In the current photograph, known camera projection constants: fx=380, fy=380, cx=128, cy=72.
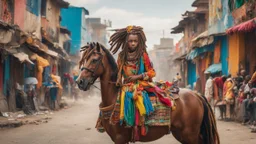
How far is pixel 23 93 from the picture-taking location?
17578mm

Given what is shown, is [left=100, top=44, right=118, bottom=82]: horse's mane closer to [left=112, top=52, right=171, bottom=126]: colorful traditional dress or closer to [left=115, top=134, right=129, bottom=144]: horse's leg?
[left=112, top=52, right=171, bottom=126]: colorful traditional dress

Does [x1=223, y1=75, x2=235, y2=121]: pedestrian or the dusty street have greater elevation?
[x1=223, y1=75, x2=235, y2=121]: pedestrian

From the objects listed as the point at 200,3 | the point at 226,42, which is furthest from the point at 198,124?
the point at 200,3

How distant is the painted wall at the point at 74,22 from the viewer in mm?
47781

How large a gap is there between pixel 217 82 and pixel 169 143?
27.2 feet

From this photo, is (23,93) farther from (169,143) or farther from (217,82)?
(169,143)

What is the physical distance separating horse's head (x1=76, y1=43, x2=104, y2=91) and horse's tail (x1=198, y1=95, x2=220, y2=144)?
1839 mm

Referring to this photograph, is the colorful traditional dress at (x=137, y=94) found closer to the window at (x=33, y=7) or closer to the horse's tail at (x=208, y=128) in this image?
the horse's tail at (x=208, y=128)

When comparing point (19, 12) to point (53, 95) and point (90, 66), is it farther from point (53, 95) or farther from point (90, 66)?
point (90, 66)

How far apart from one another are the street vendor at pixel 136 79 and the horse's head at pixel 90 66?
12.4 inches

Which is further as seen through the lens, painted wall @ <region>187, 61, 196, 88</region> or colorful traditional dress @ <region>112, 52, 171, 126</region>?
painted wall @ <region>187, 61, 196, 88</region>

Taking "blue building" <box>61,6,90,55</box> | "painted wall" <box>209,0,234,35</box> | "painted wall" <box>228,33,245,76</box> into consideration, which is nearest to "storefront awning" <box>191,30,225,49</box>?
"painted wall" <box>209,0,234,35</box>

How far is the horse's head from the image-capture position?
548 cm

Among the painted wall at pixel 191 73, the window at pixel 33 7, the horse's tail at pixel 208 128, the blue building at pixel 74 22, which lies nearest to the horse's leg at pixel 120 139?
the horse's tail at pixel 208 128
